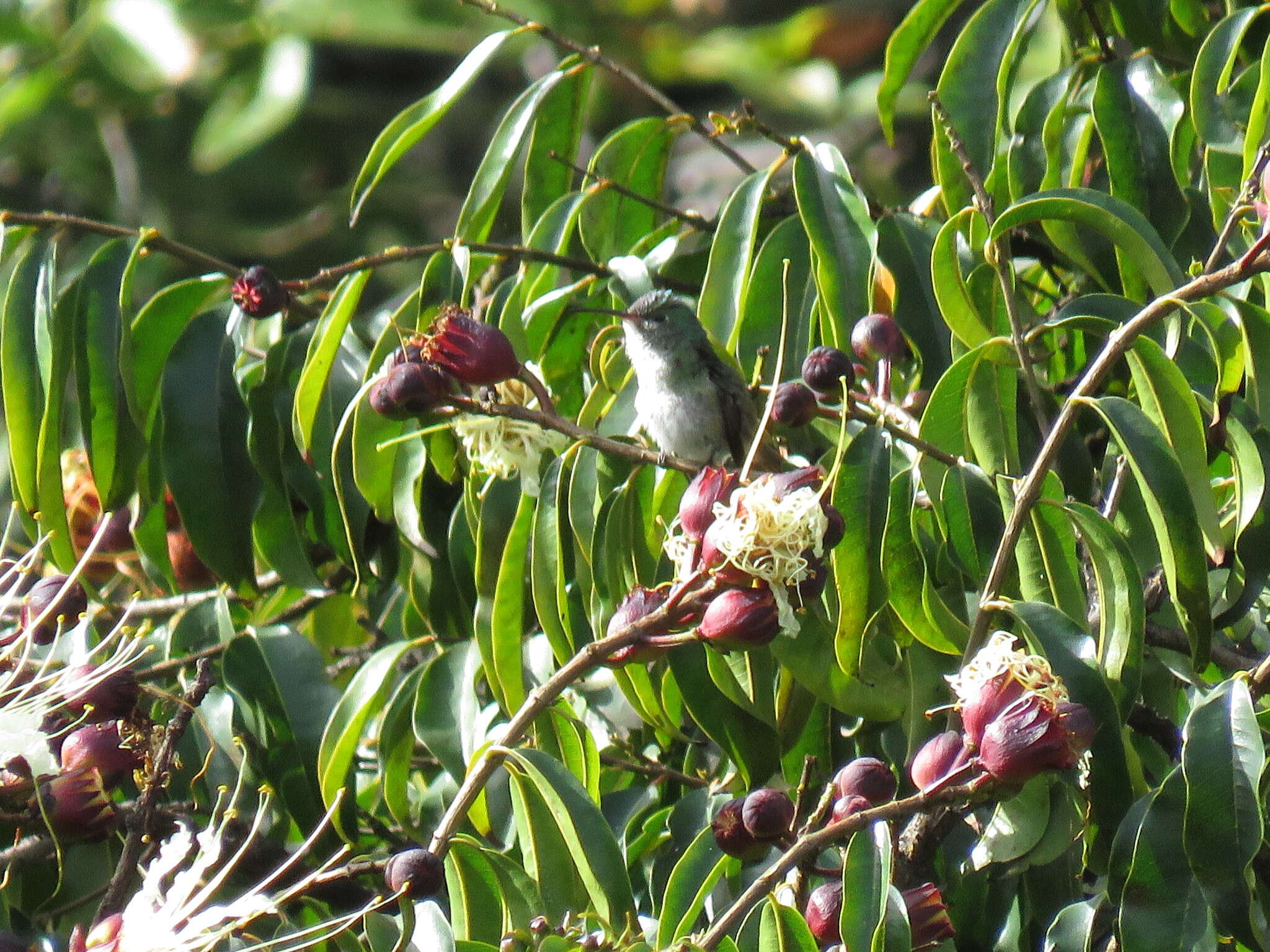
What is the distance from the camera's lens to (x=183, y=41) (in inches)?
241

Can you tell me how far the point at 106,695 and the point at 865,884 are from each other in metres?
1.02

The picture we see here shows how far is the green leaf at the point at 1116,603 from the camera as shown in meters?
1.78

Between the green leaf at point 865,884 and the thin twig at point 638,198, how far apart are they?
1.27 metres

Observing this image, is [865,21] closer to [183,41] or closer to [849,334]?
[183,41]

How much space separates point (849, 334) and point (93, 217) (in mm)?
6646

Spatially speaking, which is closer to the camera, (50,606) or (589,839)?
(589,839)

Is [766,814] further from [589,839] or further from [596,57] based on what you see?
[596,57]

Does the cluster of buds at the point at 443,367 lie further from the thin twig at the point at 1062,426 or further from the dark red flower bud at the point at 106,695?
the thin twig at the point at 1062,426

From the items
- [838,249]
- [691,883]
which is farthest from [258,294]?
[691,883]

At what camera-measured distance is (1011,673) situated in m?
1.64

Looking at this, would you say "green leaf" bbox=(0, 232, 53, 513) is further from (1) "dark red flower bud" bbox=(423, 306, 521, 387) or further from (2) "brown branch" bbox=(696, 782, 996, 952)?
(2) "brown branch" bbox=(696, 782, 996, 952)

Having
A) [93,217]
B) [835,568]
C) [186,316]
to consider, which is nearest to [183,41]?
[93,217]

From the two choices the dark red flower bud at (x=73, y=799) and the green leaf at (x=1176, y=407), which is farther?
the dark red flower bud at (x=73, y=799)

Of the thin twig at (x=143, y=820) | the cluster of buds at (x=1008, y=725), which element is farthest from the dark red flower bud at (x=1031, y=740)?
the thin twig at (x=143, y=820)
